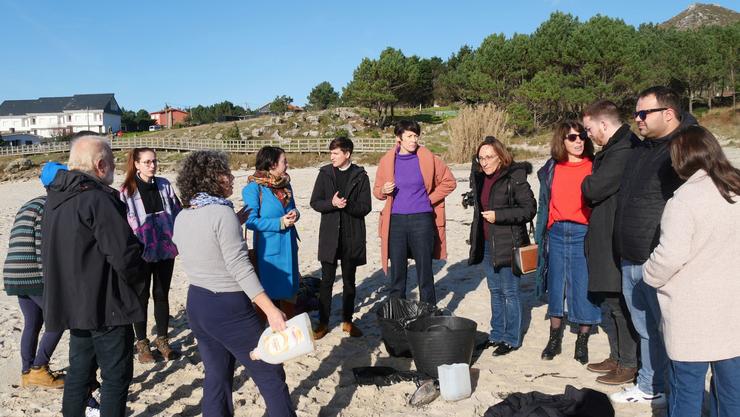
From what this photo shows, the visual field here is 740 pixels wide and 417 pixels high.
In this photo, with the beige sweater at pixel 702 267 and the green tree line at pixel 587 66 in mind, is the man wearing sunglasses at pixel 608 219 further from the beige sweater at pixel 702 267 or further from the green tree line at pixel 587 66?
the green tree line at pixel 587 66

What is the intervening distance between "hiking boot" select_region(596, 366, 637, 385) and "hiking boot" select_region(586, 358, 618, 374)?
136mm

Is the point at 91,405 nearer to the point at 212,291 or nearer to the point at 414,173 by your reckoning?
the point at 212,291

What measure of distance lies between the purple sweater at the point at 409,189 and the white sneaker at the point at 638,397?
2236 mm

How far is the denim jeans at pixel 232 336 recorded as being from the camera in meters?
2.92

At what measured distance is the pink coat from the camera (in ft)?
17.5

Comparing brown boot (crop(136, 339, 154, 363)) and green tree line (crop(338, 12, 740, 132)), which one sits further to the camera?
green tree line (crop(338, 12, 740, 132))

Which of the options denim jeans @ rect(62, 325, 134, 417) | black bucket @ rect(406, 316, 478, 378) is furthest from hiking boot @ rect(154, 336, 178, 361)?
black bucket @ rect(406, 316, 478, 378)

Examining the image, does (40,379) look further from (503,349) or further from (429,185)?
(503,349)

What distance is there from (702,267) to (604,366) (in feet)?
6.63

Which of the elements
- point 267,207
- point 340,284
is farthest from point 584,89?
point 267,207

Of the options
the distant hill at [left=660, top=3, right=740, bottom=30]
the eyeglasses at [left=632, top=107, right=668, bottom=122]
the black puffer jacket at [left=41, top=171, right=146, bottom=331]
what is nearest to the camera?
the black puffer jacket at [left=41, top=171, right=146, bottom=331]

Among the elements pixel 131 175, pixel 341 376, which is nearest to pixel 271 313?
pixel 341 376

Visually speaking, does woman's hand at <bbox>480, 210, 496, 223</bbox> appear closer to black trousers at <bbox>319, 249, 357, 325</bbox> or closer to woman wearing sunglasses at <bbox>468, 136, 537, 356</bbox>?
woman wearing sunglasses at <bbox>468, 136, 537, 356</bbox>

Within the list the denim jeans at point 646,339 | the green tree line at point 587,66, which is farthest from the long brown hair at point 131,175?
the green tree line at point 587,66
